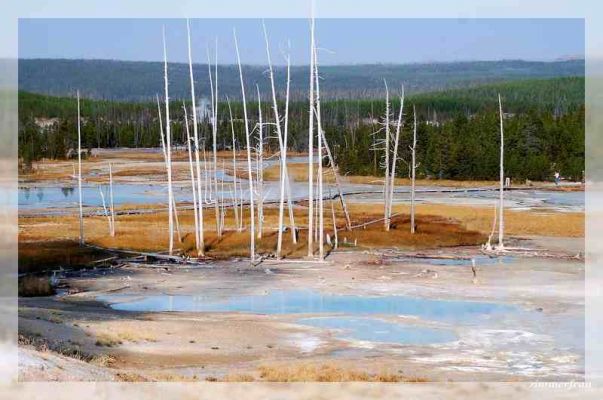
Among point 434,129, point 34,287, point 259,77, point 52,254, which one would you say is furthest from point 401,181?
point 259,77

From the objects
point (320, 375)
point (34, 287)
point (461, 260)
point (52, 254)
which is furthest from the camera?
point (52, 254)

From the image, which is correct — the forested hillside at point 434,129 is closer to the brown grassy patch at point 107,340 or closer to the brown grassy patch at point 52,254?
the brown grassy patch at point 52,254

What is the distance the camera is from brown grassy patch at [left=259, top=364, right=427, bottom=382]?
1253 cm

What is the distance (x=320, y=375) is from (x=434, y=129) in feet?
124

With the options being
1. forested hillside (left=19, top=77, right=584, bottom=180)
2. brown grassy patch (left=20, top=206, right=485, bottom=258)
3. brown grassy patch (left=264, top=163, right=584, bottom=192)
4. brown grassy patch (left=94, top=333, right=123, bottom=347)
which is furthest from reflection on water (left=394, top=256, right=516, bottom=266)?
brown grassy patch (left=264, top=163, right=584, bottom=192)

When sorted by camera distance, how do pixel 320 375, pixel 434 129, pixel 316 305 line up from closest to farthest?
1. pixel 320 375
2. pixel 316 305
3. pixel 434 129

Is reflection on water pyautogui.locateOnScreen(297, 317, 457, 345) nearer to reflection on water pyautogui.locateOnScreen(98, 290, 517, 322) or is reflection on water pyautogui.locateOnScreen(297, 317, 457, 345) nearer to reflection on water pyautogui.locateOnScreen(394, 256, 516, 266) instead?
reflection on water pyautogui.locateOnScreen(98, 290, 517, 322)

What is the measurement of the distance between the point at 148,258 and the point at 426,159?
23.6 meters

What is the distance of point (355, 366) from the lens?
13.4 m

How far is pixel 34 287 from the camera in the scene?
772 inches

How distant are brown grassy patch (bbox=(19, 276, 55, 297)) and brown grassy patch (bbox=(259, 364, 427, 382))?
691cm

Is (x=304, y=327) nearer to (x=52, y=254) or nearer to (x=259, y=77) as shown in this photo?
(x=52, y=254)

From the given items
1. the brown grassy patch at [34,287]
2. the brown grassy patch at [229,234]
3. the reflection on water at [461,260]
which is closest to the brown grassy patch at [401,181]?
the brown grassy patch at [229,234]

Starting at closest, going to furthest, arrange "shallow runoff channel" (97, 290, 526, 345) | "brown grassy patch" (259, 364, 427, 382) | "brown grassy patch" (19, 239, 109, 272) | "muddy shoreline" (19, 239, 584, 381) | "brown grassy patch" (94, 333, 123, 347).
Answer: "brown grassy patch" (259, 364, 427, 382) → "muddy shoreline" (19, 239, 584, 381) → "brown grassy patch" (94, 333, 123, 347) → "shallow runoff channel" (97, 290, 526, 345) → "brown grassy patch" (19, 239, 109, 272)
